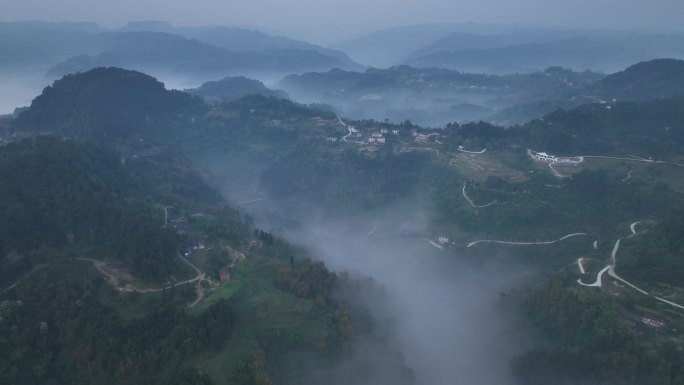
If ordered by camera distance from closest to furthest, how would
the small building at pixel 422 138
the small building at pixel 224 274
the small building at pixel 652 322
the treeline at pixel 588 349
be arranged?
the treeline at pixel 588 349 → the small building at pixel 652 322 → the small building at pixel 224 274 → the small building at pixel 422 138

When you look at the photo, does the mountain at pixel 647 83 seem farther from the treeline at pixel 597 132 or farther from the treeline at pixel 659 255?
the treeline at pixel 659 255

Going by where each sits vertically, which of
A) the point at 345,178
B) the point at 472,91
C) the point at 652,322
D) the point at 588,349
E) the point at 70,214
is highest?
the point at 70,214

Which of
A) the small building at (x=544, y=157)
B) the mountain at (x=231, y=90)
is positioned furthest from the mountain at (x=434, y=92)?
the small building at (x=544, y=157)

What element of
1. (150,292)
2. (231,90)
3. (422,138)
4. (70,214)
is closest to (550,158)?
(422,138)

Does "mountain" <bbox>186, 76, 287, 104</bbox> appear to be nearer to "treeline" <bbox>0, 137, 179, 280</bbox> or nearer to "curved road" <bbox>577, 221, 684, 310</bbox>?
"treeline" <bbox>0, 137, 179, 280</bbox>

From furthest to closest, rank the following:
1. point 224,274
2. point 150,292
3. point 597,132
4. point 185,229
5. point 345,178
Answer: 1. point 597,132
2. point 345,178
3. point 185,229
4. point 224,274
5. point 150,292

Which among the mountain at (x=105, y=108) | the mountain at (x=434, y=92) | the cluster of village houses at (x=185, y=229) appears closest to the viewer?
the cluster of village houses at (x=185, y=229)

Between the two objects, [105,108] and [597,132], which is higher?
[105,108]

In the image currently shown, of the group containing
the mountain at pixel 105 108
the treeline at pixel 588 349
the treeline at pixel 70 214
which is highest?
the mountain at pixel 105 108

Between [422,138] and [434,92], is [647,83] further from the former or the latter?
[422,138]

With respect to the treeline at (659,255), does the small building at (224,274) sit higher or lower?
higher

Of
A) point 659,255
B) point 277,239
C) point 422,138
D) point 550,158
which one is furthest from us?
point 422,138

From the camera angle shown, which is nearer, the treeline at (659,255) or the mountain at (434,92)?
the treeline at (659,255)

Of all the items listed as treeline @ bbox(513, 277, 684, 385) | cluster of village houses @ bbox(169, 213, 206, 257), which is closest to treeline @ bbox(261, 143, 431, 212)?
cluster of village houses @ bbox(169, 213, 206, 257)
